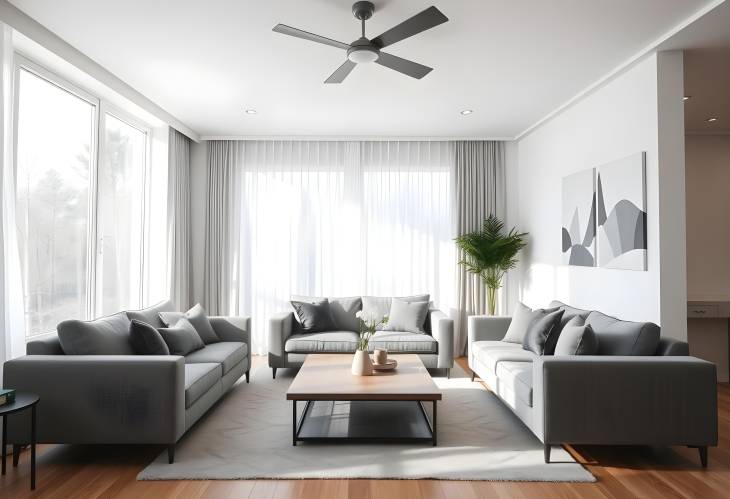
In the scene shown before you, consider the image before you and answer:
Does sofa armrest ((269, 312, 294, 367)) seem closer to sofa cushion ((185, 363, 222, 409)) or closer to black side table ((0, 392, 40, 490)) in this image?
sofa cushion ((185, 363, 222, 409))

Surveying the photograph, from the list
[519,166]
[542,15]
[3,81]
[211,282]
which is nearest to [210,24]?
[3,81]

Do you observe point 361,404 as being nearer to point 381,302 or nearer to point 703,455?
point 381,302

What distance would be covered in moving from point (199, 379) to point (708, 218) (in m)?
5.26

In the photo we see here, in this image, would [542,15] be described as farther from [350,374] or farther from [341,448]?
[341,448]

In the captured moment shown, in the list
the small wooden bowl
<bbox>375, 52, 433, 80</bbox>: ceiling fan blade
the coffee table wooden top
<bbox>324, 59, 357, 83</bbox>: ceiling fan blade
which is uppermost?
<bbox>324, 59, 357, 83</bbox>: ceiling fan blade

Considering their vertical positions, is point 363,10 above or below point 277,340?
above

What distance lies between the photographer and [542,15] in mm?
3010

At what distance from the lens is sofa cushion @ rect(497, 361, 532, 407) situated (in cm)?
315

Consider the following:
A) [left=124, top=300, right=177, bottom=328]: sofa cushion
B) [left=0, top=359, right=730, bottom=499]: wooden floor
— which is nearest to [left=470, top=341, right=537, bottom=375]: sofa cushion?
[left=0, top=359, right=730, bottom=499]: wooden floor

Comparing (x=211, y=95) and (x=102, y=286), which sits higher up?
(x=211, y=95)

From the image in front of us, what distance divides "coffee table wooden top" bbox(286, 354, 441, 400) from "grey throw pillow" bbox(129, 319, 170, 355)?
992mm

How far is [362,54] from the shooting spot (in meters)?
2.99

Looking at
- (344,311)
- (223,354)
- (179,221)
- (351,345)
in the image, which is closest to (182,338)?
(223,354)

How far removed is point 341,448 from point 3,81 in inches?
122
